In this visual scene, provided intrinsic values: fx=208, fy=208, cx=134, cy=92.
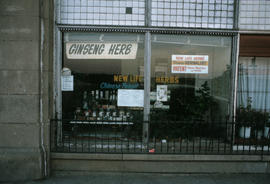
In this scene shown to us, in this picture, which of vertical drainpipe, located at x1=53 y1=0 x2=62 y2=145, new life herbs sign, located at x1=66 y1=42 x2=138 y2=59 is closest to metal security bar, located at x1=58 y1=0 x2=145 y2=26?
vertical drainpipe, located at x1=53 y1=0 x2=62 y2=145

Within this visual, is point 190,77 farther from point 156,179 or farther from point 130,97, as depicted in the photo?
point 156,179

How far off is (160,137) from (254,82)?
3.02m

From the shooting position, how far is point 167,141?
5.41m

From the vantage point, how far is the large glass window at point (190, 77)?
5.62m

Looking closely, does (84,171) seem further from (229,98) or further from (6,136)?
(229,98)

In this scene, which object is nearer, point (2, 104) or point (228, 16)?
point (2, 104)

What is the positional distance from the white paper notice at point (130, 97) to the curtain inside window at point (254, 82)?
2.71 metres

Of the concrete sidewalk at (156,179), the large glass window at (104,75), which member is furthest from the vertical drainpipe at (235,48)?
the large glass window at (104,75)

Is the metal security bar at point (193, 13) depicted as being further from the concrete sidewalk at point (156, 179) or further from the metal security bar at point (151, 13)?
the concrete sidewalk at point (156, 179)

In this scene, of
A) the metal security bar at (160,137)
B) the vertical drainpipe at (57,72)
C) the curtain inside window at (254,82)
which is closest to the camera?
the metal security bar at (160,137)

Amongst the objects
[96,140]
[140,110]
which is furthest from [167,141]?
[96,140]

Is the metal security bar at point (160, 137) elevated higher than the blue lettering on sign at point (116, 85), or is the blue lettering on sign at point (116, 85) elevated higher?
the blue lettering on sign at point (116, 85)

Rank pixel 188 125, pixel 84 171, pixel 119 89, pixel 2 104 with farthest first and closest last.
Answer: pixel 119 89 → pixel 188 125 → pixel 84 171 → pixel 2 104

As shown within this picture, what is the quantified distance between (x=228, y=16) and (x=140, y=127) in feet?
12.3
